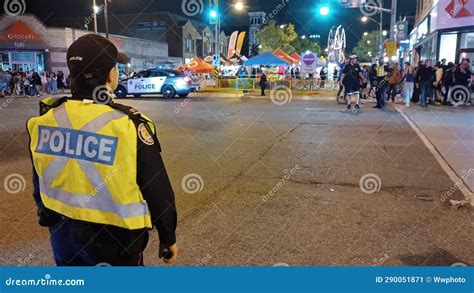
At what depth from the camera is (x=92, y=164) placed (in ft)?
6.62

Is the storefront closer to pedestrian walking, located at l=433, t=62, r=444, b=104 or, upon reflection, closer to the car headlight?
the car headlight

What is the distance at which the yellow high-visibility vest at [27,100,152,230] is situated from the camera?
1.99 m

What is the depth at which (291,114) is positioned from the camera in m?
15.1

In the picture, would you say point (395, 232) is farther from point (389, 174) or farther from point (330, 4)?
point (330, 4)

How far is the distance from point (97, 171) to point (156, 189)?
0.90 ft

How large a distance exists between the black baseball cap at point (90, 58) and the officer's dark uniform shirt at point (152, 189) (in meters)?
0.17

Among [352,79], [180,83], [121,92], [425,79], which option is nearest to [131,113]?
[352,79]

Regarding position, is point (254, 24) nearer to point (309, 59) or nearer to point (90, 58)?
point (309, 59)

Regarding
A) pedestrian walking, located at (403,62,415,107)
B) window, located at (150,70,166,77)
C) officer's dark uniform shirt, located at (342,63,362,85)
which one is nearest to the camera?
officer's dark uniform shirt, located at (342,63,362,85)

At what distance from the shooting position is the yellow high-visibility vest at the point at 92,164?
1.99 metres

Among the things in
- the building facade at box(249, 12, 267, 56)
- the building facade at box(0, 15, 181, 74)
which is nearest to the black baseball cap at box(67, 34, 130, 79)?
the building facade at box(0, 15, 181, 74)

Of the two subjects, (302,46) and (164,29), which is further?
(302,46)

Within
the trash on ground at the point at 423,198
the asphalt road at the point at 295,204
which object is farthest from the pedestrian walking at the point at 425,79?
the trash on ground at the point at 423,198

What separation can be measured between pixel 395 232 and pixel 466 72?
13.9 metres
